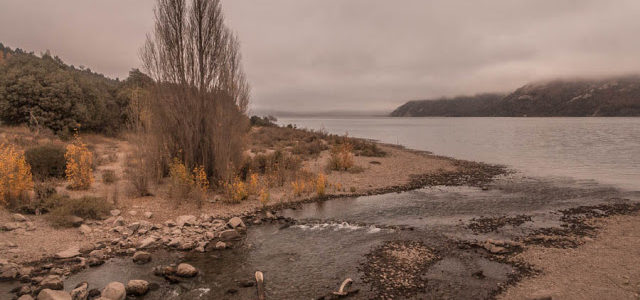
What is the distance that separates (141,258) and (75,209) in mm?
3443

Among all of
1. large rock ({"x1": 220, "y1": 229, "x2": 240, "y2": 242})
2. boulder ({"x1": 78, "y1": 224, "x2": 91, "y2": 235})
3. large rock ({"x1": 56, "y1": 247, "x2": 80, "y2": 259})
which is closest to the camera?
large rock ({"x1": 56, "y1": 247, "x2": 80, "y2": 259})

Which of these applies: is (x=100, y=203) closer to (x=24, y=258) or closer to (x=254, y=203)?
(x=24, y=258)

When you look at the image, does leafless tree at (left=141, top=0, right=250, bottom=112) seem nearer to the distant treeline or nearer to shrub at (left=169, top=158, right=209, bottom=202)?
shrub at (left=169, top=158, right=209, bottom=202)

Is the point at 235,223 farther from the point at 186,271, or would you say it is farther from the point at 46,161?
the point at 46,161

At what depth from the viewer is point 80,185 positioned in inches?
442

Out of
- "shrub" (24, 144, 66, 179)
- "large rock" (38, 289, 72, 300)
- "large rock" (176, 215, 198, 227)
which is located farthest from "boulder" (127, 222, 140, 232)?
"shrub" (24, 144, 66, 179)

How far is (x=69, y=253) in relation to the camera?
7113 millimetres

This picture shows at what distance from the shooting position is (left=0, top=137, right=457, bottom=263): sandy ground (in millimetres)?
7301

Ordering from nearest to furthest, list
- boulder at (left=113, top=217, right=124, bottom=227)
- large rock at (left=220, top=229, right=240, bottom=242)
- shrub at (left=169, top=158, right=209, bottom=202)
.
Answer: large rock at (left=220, top=229, right=240, bottom=242)
boulder at (left=113, top=217, right=124, bottom=227)
shrub at (left=169, top=158, right=209, bottom=202)

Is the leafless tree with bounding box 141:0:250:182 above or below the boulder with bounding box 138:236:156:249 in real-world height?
above

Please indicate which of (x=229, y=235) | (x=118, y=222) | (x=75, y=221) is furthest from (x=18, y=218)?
(x=229, y=235)

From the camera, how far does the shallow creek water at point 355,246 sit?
6.11m

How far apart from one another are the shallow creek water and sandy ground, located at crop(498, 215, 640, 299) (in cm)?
59

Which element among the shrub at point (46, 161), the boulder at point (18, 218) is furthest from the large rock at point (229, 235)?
the shrub at point (46, 161)
